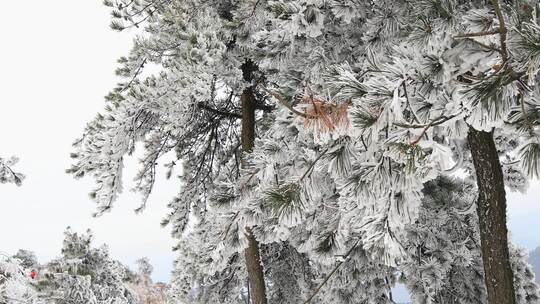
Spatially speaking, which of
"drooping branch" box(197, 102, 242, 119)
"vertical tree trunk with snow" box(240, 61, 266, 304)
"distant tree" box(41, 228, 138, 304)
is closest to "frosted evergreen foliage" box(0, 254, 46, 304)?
"distant tree" box(41, 228, 138, 304)

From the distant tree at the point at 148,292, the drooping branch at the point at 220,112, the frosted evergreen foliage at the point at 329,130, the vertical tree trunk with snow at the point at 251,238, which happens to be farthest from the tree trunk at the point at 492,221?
the distant tree at the point at 148,292

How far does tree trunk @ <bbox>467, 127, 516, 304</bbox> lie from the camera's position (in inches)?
158

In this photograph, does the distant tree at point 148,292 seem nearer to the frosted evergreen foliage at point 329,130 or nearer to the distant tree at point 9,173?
the frosted evergreen foliage at point 329,130

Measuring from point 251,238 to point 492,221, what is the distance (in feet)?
12.4

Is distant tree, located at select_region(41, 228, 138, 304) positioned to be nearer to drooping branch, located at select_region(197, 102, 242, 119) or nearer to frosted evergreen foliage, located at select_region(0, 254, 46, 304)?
frosted evergreen foliage, located at select_region(0, 254, 46, 304)

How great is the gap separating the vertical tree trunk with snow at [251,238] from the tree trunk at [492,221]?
131 inches

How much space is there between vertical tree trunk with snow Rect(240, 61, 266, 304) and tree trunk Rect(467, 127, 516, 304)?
333 centimetres

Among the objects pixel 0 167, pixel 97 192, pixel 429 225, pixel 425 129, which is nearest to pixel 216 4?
pixel 97 192

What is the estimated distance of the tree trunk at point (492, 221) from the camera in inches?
158

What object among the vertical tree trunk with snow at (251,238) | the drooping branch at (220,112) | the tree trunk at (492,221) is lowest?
the tree trunk at (492,221)

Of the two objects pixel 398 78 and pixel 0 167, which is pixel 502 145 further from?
pixel 0 167

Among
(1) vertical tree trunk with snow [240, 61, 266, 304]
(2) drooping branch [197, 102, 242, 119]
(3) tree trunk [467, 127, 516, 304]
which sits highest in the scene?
(2) drooping branch [197, 102, 242, 119]

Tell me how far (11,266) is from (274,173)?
14.1 ft

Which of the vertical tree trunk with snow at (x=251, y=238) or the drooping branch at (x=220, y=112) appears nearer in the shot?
the vertical tree trunk with snow at (x=251, y=238)
